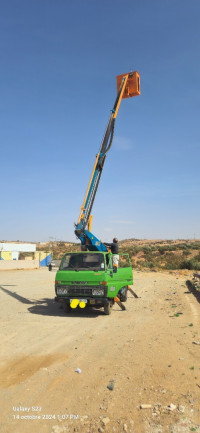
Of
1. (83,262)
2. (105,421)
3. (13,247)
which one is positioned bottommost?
(105,421)

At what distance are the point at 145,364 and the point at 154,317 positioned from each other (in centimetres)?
425

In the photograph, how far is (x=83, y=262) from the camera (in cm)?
1056

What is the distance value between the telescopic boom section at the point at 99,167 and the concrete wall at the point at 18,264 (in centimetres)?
1984

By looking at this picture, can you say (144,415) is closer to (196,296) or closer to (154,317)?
(154,317)

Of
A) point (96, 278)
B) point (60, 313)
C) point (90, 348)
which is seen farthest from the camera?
point (60, 313)

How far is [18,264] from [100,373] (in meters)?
29.7

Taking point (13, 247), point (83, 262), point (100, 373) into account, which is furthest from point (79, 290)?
point (13, 247)

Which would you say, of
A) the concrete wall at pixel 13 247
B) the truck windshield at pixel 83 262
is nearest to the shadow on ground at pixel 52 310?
the truck windshield at pixel 83 262

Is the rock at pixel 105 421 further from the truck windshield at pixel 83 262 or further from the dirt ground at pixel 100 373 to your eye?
the truck windshield at pixel 83 262

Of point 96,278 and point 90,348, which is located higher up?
point 96,278

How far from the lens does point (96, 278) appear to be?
953 cm

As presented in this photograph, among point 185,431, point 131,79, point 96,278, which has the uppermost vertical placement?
point 131,79

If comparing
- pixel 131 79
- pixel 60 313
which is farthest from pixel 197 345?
pixel 131 79

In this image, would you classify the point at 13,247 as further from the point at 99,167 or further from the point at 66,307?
the point at 66,307
